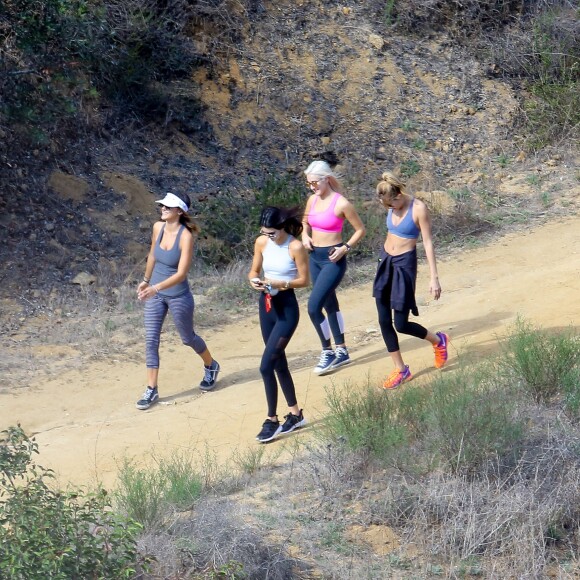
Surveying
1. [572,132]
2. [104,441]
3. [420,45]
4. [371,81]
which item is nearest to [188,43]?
[371,81]

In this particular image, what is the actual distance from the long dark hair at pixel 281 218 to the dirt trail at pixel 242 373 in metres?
1.48

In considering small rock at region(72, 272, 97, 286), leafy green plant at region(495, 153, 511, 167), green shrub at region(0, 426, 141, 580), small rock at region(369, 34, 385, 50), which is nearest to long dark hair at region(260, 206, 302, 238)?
green shrub at region(0, 426, 141, 580)

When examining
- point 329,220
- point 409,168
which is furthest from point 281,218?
point 409,168

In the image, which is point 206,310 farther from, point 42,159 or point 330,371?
point 42,159

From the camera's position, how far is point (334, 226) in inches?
322

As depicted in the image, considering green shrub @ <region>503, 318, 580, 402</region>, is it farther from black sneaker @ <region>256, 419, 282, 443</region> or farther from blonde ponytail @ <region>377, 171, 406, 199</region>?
black sneaker @ <region>256, 419, 282, 443</region>

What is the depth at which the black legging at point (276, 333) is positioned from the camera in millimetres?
6965

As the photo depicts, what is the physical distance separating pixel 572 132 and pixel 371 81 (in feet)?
10.7

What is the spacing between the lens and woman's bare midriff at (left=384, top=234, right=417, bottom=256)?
7633 millimetres

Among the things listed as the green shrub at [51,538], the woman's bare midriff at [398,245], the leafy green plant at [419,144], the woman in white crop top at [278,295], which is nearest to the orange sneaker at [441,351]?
the woman's bare midriff at [398,245]

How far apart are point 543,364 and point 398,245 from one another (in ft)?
4.79

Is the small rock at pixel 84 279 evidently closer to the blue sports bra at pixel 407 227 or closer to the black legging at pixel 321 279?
the black legging at pixel 321 279

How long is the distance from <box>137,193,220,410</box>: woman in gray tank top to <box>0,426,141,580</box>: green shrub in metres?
3.70

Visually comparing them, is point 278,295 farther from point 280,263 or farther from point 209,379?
point 209,379
